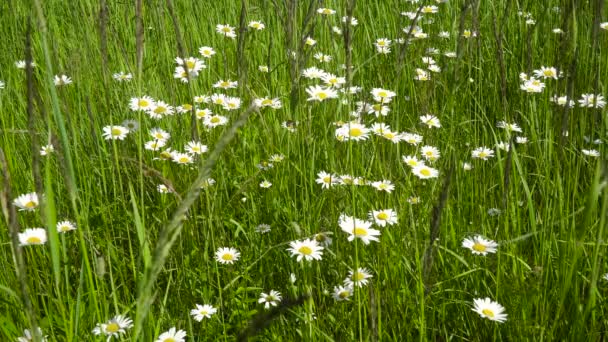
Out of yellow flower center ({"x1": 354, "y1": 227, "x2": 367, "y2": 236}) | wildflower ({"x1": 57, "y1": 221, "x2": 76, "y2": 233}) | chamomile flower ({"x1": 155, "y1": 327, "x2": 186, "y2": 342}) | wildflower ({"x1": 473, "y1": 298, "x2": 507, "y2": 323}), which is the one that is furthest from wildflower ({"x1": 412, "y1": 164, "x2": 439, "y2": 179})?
wildflower ({"x1": 57, "y1": 221, "x2": 76, "y2": 233})

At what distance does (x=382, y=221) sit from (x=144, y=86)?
1284mm

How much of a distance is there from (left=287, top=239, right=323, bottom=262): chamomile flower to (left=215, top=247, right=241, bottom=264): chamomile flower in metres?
0.23

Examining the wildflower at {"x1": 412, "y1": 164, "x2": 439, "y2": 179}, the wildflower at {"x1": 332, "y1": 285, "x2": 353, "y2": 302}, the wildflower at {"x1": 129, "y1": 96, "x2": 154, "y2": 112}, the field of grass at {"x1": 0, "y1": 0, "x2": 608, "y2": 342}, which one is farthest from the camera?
the wildflower at {"x1": 129, "y1": 96, "x2": 154, "y2": 112}

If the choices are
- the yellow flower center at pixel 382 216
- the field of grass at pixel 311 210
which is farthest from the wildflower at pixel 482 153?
the yellow flower center at pixel 382 216

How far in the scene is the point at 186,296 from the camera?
1.29m

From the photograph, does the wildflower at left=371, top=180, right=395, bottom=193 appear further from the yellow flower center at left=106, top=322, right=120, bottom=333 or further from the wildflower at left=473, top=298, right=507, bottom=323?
the yellow flower center at left=106, top=322, right=120, bottom=333

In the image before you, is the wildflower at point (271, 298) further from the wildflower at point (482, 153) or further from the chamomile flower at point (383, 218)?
the wildflower at point (482, 153)

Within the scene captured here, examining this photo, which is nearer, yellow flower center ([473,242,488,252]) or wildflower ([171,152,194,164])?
yellow flower center ([473,242,488,252])

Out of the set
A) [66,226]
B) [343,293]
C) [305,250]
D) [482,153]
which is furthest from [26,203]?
[482,153]

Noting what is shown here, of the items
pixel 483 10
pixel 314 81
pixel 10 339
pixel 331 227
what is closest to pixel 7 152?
pixel 10 339

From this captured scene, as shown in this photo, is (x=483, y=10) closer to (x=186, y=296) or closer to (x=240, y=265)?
(x=240, y=265)

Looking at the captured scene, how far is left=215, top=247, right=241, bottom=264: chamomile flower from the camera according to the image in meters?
1.45

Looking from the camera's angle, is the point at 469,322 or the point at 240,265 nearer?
the point at 469,322

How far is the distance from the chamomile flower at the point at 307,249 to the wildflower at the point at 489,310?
347 millimetres
